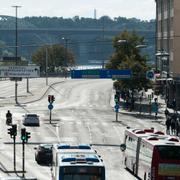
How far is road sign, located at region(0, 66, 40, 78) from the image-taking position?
102 metres

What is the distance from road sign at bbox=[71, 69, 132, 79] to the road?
4.20 meters

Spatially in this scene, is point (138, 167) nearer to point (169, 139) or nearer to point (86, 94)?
point (169, 139)

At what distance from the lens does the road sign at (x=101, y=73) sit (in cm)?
9119

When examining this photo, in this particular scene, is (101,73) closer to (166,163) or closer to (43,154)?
(43,154)

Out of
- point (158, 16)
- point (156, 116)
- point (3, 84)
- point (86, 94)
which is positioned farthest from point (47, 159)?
point (3, 84)

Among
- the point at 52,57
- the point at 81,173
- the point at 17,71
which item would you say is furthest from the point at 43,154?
the point at 52,57

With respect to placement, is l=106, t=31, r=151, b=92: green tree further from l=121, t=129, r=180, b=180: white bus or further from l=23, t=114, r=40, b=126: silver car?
l=121, t=129, r=180, b=180: white bus

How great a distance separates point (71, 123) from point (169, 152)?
39879 millimetres

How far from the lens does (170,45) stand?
376 feet

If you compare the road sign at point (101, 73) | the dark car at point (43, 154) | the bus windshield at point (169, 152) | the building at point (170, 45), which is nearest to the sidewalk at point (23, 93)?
the road sign at point (101, 73)

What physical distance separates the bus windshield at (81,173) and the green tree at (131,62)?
193ft

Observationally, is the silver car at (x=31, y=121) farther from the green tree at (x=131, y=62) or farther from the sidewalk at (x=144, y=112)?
the green tree at (x=131, y=62)

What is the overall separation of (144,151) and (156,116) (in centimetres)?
4430

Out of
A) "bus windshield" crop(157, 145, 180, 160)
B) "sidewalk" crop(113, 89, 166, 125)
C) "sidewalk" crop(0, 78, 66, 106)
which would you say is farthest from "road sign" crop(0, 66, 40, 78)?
"bus windshield" crop(157, 145, 180, 160)
